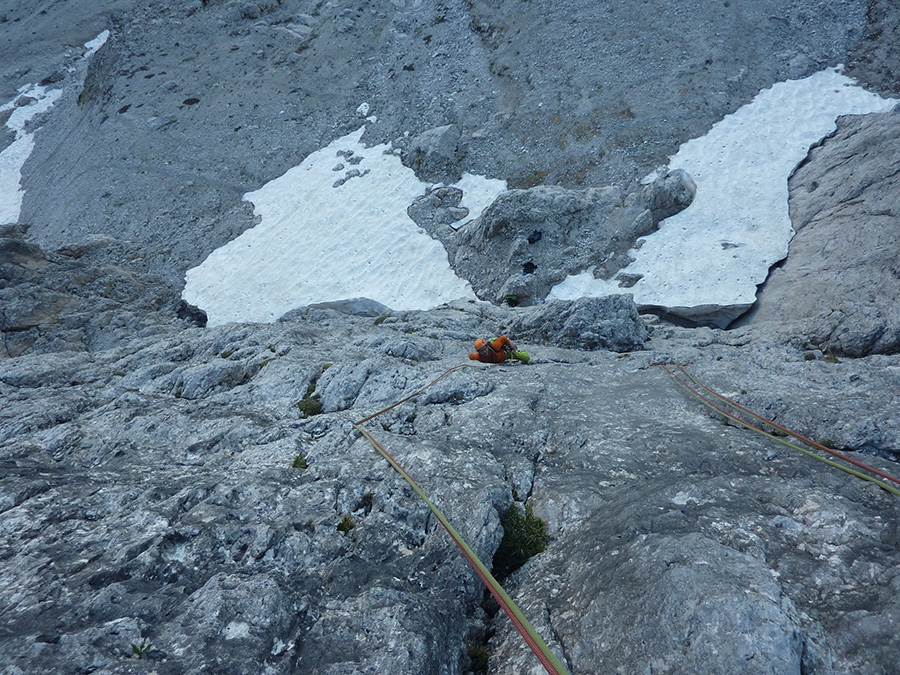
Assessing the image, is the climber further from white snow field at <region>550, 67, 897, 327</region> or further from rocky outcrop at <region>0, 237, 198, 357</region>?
rocky outcrop at <region>0, 237, 198, 357</region>

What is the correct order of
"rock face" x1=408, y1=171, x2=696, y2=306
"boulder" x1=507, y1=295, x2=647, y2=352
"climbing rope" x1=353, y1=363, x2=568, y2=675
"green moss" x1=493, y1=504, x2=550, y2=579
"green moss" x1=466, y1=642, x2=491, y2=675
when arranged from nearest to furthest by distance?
"climbing rope" x1=353, y1=363, x2=568, y2=675 → "green moss" x1=466, y1=642, x2=491, y2=675 → "green moss" x1=493, y1=504, x2=550, y2=579 → "boulder" x1=507, y1=295, x2=647, y2=352 → "rock face" x1=408, y1=171, x2=696, y2=306

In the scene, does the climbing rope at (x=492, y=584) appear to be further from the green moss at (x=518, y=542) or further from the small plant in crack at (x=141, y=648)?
the small plant in crack at (x=141, y=648)

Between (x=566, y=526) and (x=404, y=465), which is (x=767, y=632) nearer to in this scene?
(x=566, y=526)

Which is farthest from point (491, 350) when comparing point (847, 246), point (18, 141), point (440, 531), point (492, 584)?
point (18, 141)

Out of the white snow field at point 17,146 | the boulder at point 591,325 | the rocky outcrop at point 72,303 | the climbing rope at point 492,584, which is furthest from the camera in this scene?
the white snow field at point 17,146

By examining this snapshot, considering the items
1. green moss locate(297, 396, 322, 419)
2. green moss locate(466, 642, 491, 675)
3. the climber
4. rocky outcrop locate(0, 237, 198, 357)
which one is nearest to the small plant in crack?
green moss locate(466, 642, 491, 675)

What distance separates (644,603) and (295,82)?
43.6 metres

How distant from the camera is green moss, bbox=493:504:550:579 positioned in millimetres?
6598

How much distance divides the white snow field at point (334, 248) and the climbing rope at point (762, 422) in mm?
13285

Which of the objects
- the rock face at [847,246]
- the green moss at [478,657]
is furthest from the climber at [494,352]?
the green moss at [478,657]

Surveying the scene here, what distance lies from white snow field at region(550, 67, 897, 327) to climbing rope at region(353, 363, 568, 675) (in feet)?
46.8

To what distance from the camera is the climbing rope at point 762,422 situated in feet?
20.7

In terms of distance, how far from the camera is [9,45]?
5569 centimetres

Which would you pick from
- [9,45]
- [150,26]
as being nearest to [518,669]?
[150,26]
